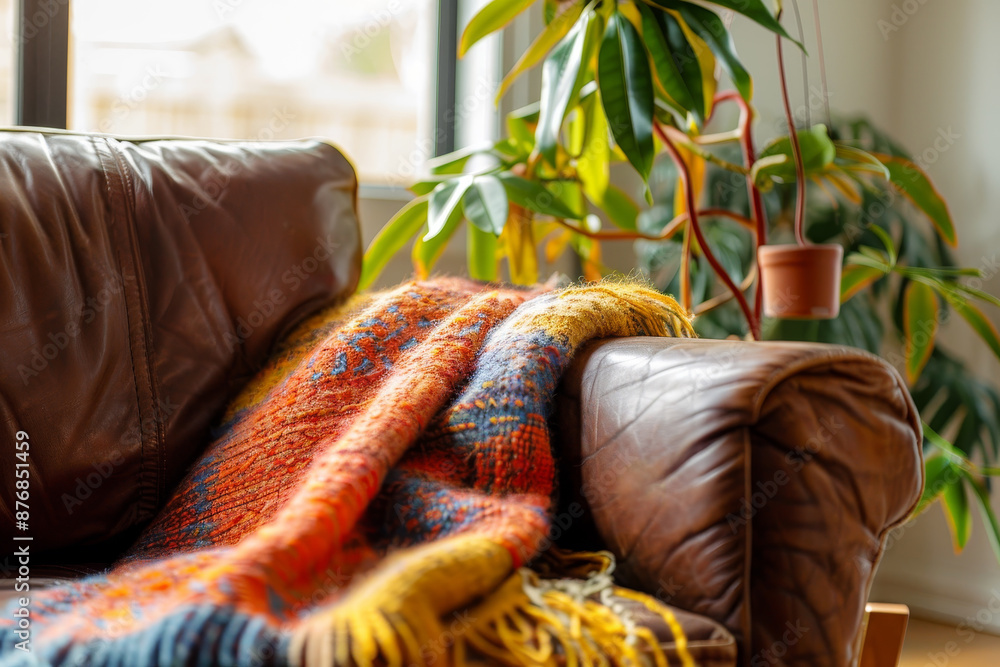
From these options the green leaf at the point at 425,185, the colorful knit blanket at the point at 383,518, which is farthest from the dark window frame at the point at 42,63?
the colorful knit blanket at the point at 383,518

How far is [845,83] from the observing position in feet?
6.39

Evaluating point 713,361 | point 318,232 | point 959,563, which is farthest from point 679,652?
point 959,563

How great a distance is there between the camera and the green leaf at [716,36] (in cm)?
112

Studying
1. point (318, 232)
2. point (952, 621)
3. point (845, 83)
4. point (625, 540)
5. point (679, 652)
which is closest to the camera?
point (679, 652)

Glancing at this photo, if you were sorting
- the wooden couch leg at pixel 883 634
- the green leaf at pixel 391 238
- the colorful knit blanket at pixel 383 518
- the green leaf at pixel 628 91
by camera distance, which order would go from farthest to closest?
the green leaf at pixel 391 238 → the green leaf at pixel 628 91 → the wooden couch leg at pixel 883 634 → the colorful knit blanket at pixel 383 518

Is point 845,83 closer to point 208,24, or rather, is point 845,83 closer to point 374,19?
point 374,19

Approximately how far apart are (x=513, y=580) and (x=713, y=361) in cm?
23

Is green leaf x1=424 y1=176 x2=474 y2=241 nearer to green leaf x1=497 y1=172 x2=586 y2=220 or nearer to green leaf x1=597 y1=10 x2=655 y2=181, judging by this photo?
green leaf x1=497 y1=172 x2=586 y2=220

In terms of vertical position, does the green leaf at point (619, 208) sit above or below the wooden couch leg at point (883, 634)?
above

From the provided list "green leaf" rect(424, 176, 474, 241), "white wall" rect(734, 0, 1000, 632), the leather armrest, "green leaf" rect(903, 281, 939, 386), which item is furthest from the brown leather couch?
"white wall" rect(734, 0, 1000, 632)

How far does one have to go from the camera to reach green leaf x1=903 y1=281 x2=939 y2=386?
4.60 feet

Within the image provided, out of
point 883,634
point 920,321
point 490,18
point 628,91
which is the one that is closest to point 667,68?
point 628,91

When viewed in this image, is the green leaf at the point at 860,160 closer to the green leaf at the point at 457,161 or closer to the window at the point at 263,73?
the green leaf at the point at 457,161

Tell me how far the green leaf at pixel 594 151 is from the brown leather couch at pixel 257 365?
1.47 ft
